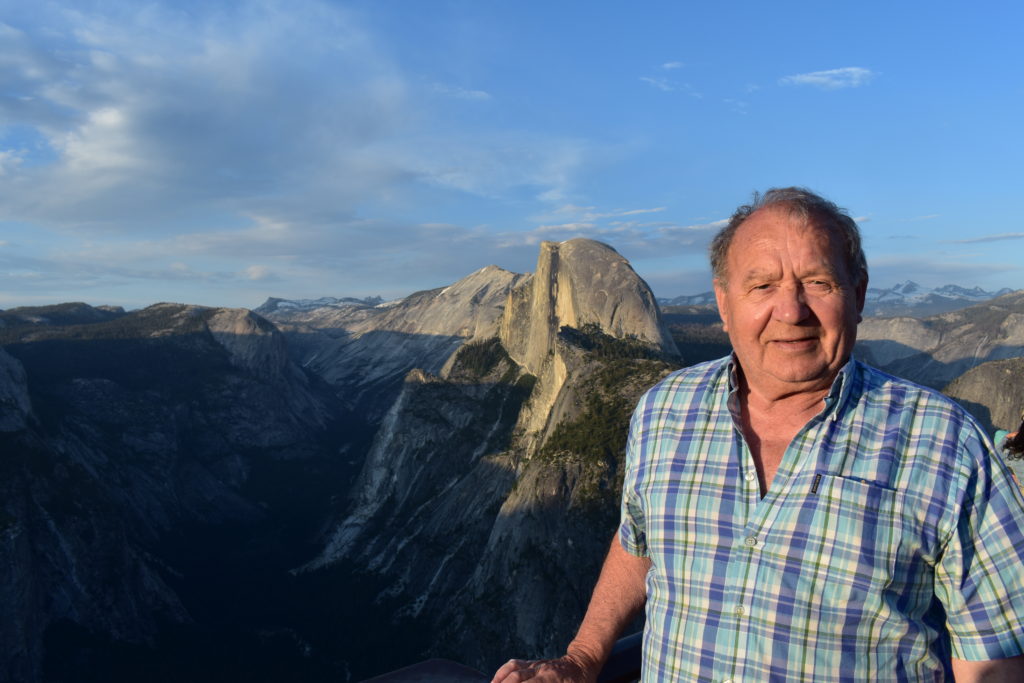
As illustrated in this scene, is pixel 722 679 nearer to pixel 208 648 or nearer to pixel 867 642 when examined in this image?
pixel 867 642

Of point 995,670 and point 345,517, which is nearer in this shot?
point 995,670

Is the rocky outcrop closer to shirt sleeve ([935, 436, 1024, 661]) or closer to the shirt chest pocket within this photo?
the shirt chest pocket

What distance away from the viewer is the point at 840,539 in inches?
138

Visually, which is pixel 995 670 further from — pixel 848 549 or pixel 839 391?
pixel 839 391

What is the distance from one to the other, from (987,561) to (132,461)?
4571 inches

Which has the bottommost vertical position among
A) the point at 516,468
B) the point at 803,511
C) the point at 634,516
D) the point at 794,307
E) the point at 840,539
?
the point at 516,468

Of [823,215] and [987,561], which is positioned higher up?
[823,215]

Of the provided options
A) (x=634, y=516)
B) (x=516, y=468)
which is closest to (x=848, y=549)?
(x=634, y=516)

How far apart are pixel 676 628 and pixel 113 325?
559ft

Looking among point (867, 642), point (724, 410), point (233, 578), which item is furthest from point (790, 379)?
point (233, 578)

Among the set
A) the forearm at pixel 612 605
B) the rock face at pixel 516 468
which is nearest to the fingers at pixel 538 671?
the forearm at pixel 612 605

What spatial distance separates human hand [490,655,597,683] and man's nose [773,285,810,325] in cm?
234

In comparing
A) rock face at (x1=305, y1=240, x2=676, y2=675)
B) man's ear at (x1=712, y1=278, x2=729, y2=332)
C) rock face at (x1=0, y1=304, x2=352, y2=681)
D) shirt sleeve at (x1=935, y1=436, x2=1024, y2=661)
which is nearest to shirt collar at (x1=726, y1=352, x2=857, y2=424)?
shirt sleeve at (x1=935, y1=436, x2=1024, y2=661)

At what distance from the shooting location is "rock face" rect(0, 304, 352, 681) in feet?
217
